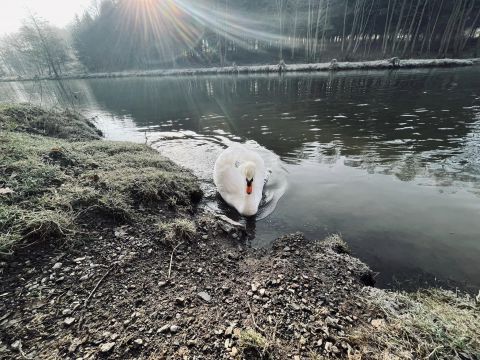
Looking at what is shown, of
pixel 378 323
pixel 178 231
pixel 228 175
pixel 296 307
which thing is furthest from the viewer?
pixel 228 175

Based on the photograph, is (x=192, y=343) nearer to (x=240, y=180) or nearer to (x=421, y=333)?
(x=421, y=333)

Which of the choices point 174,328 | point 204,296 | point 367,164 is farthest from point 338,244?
point 367,164

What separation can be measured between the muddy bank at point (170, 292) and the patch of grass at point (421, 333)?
12mm

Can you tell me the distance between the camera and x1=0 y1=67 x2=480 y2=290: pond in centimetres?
463

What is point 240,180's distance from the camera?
5.84m

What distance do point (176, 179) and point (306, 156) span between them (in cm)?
510

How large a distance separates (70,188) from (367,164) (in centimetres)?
821

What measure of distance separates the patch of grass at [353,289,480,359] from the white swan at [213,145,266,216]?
3096 mm

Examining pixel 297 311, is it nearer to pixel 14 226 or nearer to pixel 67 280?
pixel 67 280

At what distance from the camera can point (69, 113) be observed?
11367 millimetres

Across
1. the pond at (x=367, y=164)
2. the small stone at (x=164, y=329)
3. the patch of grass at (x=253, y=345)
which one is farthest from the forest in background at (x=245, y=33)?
the patch of grass at (x=253, y=345)

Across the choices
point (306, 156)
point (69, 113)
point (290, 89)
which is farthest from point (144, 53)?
point (306, 156)

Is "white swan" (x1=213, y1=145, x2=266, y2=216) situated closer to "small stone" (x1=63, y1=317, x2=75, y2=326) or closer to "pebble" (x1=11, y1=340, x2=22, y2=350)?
Answer: "small stone" (x1=63, y1=317, x2=75, y2=326)

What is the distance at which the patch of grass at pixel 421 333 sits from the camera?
7.74 ft
